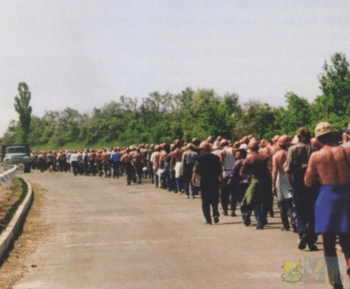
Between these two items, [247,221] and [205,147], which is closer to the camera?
[247,221]

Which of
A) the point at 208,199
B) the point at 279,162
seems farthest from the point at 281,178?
the point at 208,199

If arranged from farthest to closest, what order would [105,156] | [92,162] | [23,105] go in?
[23,105], [92,162], [105,156]

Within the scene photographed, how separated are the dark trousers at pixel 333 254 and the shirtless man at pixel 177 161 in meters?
16.7

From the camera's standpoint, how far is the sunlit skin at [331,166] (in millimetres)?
7090

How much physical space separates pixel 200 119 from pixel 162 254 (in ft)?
128

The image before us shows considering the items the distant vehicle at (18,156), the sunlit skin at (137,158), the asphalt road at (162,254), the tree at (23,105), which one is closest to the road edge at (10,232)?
the asphalt road at (162,254)

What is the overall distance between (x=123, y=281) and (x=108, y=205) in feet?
40.8

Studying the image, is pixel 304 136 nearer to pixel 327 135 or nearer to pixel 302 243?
pixel 302 243

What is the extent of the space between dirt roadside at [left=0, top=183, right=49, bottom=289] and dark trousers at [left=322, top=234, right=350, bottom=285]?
3858 mm

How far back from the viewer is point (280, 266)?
364 inches

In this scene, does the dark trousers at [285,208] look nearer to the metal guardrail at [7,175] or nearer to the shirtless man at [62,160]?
the metal guardrail at [7,175]

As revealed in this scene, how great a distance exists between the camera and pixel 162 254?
35.2 ft

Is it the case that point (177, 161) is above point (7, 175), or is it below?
above

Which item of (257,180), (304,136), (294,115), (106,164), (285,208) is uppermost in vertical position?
(294,115)
